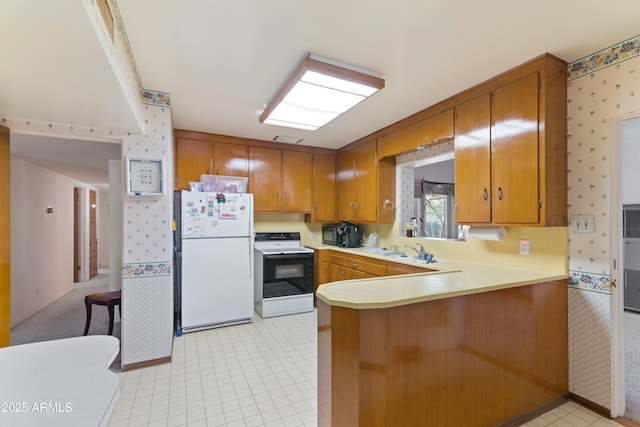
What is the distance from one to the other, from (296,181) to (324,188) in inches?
18.5

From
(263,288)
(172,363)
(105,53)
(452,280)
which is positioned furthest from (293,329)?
(105,53)

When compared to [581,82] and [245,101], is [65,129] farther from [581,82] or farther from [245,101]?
[581,82]

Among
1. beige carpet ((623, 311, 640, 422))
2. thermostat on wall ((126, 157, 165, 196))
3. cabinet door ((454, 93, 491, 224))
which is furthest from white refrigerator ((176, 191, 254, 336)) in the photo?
beige carpet ((623, 311, 640, 422))

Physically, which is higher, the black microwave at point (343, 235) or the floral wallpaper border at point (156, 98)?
the floral wallpaper border at point (156, 98)

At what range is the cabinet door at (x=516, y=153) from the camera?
1998 millimetres

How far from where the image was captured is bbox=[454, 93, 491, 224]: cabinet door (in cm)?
230

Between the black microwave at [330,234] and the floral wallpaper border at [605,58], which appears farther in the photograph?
the black microwave at [330,234]

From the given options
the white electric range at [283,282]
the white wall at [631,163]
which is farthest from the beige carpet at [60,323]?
the white wall at [631,163]

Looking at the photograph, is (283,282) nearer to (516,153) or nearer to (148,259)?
(148,259)

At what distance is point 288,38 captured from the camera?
5.77ft

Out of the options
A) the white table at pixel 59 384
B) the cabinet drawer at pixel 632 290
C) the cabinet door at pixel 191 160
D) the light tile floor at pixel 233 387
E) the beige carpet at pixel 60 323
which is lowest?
the beige carpet at pixel 60 323

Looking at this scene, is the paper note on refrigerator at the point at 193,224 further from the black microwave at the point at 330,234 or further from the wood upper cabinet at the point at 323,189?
the black microwave at the point at 330,234

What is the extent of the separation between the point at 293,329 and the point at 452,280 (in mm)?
2080

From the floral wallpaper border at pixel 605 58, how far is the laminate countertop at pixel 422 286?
1.40 m
